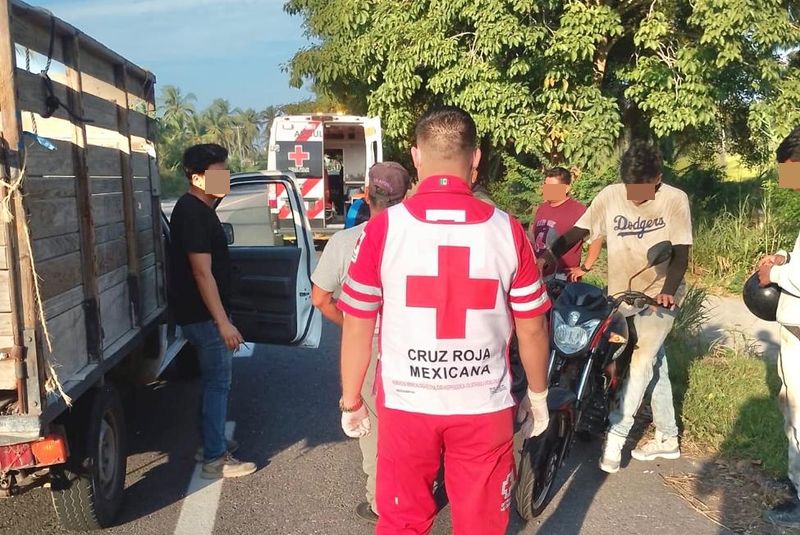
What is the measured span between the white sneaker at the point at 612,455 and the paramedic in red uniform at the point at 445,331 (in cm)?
204

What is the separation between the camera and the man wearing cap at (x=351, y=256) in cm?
335

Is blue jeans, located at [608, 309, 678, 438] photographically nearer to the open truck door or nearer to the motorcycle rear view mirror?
the motorcycle rear view mirror

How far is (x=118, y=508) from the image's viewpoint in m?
3.87

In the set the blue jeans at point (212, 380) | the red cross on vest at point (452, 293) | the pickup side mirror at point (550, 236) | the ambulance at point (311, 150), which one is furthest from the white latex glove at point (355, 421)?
the ambulance at point (311, 150)

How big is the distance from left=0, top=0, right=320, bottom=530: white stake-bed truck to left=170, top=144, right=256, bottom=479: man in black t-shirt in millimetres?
274

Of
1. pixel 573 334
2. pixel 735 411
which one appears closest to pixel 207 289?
pixel 573 334

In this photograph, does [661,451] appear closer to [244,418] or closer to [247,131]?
[244,418]

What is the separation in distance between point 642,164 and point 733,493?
6.12ft

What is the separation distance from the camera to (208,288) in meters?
4.07

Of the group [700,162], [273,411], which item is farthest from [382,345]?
[700,162]

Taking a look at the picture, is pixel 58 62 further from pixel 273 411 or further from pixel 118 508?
pixel 273 411

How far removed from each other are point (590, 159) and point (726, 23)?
2.64 metres

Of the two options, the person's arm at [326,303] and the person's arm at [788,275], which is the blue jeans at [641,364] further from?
the person's arm at [326,303]

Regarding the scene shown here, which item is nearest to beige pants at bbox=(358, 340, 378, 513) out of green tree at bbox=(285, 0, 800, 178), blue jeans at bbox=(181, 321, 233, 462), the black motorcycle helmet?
blue jeans at bbox=(181, 321, 233, 462)
